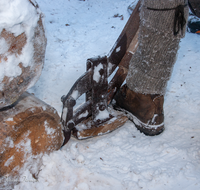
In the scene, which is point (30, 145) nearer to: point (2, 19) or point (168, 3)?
point (2, 19)

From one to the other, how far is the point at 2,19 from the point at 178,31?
119 cm

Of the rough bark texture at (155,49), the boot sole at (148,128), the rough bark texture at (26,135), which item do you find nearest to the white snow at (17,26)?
the rough bark texture at (26,135)

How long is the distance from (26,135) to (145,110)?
1062mm

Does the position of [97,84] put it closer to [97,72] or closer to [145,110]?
[97,72]

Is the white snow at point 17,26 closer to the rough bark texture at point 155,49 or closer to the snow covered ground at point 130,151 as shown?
the snow covered ground at point 130,151

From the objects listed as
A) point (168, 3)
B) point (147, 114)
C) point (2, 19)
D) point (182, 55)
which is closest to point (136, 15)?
point (168, 3)

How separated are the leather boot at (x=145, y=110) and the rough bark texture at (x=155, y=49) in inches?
3.9

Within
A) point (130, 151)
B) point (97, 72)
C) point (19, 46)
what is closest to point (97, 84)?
point (97, 72)

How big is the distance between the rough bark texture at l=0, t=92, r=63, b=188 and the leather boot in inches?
30.0

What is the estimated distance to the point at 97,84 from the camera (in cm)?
179

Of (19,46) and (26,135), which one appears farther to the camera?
(26,135)

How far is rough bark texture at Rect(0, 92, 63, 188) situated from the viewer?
4.21ft

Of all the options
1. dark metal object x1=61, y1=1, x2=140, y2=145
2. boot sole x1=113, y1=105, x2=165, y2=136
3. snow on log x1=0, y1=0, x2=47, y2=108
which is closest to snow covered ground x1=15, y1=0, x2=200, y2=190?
boot sole x1=113, y1=105, x2=165, y2=136

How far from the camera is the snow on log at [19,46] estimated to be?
3.55ft
